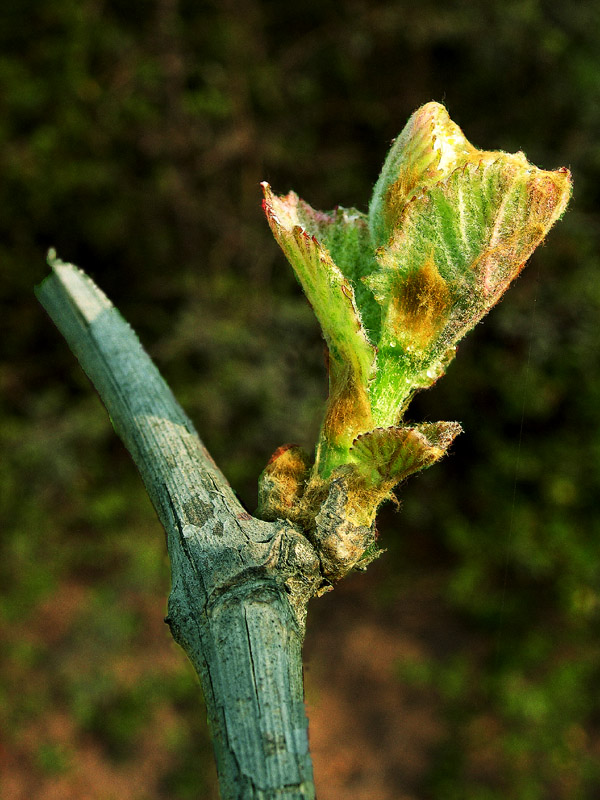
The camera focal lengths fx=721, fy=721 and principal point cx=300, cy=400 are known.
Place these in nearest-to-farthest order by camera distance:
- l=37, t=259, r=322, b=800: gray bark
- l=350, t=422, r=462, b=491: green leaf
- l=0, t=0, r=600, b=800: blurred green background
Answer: l=37, t=259, r=322, b=800: gray bark → l=350, t=422, r=462, b=491: green leaf → l=0, t=0, r=600, b=800: blurred green background

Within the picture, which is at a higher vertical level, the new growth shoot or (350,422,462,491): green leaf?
the new growth shoot

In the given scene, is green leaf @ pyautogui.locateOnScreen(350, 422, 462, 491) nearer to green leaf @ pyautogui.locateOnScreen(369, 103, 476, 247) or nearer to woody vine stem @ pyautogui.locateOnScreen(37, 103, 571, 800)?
woody vine stem @ pyautogui.locateOnScreen(37, 103, 571, 800)

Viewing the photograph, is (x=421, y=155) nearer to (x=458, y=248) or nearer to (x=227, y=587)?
(x=458, y=248)

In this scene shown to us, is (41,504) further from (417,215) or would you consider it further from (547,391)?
(417,215)

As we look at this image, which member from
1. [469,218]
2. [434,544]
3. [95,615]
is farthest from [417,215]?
[434,544]

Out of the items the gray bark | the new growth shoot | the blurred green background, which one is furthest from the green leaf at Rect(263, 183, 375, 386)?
the blurred green background

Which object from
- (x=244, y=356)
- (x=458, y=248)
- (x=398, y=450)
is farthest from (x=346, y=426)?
(x=244, y=356)

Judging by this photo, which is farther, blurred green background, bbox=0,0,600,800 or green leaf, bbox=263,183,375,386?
blurred green background, bbox=0,0,600,800

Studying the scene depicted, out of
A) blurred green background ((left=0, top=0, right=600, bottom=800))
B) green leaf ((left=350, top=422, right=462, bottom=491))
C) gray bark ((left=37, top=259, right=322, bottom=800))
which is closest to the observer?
gray bark ((left=37, top=259, right=322, bottom=800))
